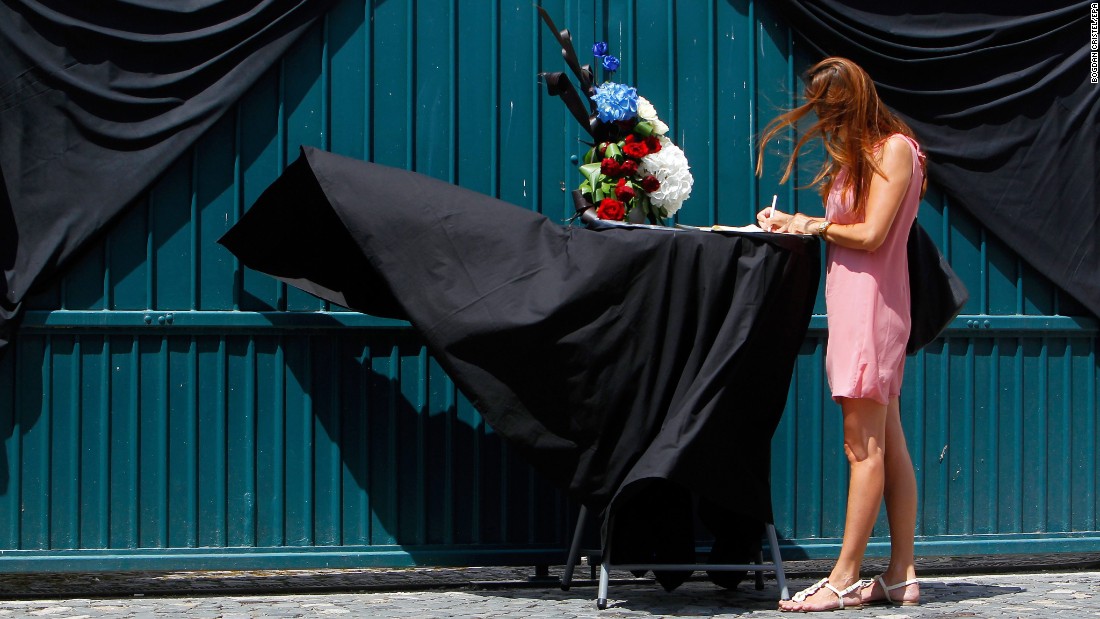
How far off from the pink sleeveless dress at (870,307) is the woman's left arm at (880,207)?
58 millimetres

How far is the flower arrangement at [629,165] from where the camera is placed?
473cm

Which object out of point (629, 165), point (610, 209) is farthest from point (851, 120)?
point (610, 209)

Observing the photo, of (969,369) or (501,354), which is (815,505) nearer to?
(969,369)

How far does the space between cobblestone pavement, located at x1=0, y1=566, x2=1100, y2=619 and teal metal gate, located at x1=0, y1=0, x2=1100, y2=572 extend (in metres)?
0.12

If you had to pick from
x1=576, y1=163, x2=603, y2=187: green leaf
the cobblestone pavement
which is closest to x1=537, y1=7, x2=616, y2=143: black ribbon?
x1=576, y1=163, x2=603, y2=187: green leaf

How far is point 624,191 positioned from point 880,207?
87 cm

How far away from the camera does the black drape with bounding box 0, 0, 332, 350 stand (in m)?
5.06

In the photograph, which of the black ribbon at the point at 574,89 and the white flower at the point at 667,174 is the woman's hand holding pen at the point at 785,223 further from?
the black ribbon at the point at 574,89

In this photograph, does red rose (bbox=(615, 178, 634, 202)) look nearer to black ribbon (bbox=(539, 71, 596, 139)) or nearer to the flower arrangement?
the flower arrangement

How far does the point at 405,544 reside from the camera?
538cm

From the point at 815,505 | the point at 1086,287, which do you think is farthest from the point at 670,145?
the point at 1086,287

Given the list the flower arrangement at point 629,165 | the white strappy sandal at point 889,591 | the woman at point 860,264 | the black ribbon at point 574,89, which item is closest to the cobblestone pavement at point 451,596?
the white strappy sandal at point 889,591

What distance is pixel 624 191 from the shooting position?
186 inches

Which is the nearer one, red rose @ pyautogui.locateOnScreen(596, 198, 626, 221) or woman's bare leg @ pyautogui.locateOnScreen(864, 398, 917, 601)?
red rose @ pyautogui.locateOnScreen(596, 198, 626, 221)
